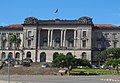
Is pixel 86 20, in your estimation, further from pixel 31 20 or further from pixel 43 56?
pixel 43 56

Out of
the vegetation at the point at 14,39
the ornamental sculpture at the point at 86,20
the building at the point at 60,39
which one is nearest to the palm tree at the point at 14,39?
the vegetation at the point at 14,39

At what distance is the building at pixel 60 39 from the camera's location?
465ft

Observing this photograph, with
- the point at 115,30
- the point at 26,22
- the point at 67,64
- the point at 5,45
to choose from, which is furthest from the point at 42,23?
the point at 67,64

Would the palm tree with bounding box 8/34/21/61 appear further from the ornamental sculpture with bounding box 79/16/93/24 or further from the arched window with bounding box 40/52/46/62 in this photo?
the ornamental sculpture with bounding box 79/16/93/24

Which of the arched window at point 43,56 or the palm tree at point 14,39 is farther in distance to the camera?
the palm tree at point 14,39

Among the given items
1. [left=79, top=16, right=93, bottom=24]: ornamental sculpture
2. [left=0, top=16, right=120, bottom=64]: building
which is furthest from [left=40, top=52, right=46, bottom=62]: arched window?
[left=79, top=16, right=93, bottom=24]: ornamental sculpture

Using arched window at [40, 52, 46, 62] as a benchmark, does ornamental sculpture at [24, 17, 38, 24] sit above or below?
above

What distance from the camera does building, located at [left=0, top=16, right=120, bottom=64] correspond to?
142m

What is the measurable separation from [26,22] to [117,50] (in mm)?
34997

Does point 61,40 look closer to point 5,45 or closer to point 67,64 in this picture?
point 5,45

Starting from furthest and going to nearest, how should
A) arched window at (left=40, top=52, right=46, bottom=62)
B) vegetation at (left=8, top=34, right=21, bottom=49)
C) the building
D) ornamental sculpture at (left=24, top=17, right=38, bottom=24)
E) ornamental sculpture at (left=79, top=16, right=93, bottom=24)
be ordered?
1. ornamental sculpture at (left=24, top=17, right=38, bottom=24)
2. vegetation at (left=8, top=34, right=21, bottom=49)
3. arched window at (left=40, top=52, right=46, bottom=62)
4. the building
5. ornamental sculpture at (left=79, top=16, right=93, bottom=24)

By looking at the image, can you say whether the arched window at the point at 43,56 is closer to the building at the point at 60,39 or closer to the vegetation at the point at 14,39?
the building at the point at 60,39

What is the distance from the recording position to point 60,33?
146 m

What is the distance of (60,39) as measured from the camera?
145875 mm
